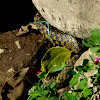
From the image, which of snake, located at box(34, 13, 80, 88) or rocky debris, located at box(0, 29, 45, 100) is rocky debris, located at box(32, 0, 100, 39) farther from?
rocky debris, located at box(0, 29, 45, 100)

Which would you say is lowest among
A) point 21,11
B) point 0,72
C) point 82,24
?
point 0,72

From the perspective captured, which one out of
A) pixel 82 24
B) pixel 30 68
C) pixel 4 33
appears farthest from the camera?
pixel 4 33

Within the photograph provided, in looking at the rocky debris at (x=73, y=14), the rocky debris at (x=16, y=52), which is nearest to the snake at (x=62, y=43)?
the rocky debris at (x=16, y=52)

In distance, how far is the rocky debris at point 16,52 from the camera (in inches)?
99.9

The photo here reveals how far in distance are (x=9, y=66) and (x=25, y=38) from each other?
54 centimetres

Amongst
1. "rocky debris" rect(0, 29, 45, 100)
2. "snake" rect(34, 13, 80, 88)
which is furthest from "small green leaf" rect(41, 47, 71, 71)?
"rocky debris" rect(0, 29, 45, 100)

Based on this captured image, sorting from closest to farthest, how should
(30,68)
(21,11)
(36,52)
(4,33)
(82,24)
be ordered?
1. (82,24)
2. (30,68)
3. (36,52)
4. (4,33)
5. (21,11)

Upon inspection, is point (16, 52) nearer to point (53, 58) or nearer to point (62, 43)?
point (53, 58)

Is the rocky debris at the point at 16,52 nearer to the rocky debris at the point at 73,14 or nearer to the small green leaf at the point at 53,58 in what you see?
the small green leaf at the point at 53,58

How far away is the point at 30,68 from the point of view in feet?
8.29

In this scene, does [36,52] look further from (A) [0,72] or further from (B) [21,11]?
(B) [21,11]

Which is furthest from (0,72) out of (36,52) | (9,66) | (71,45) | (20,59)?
(71,45)

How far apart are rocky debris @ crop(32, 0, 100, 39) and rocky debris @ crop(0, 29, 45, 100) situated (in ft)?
1.44

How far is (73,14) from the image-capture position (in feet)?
7.27
